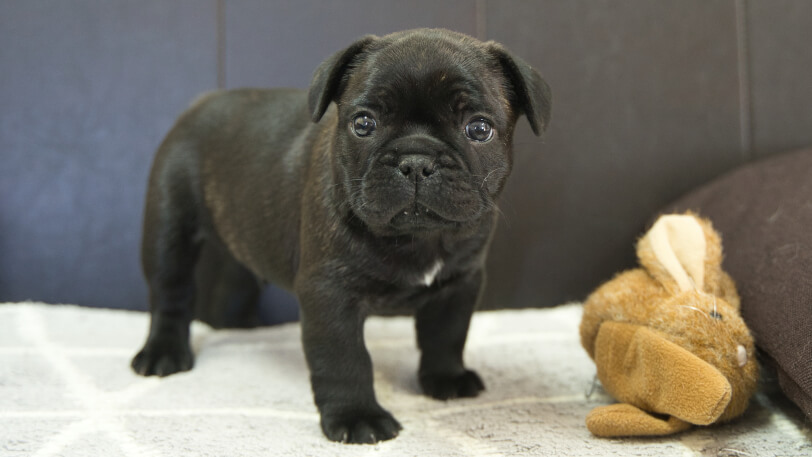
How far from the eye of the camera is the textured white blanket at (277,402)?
1.95 meters

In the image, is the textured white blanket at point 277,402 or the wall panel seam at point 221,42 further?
the wall panel seam at point 221,42

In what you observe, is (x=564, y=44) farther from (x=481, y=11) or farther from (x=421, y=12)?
(x=421, y=12)

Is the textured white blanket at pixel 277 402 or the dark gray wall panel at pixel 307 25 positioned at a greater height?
the dark gray wall panel at pixel 307 25

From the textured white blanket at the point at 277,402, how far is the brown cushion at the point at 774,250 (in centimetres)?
23

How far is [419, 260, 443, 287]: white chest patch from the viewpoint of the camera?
2.16 m

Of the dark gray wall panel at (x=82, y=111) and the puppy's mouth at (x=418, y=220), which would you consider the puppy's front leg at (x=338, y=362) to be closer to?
the puppy's mouth at (x=418, y=220)

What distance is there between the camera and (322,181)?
2.21 meters

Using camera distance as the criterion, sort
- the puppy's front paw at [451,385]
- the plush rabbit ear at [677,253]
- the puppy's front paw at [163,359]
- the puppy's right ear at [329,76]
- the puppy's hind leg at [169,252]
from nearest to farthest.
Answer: the puppy's right ear at [329,76] < the plush rabbit ear at [677,253] < the puppy's front paw at [451,385] < the puppy's front paw at [163,359] < the puppy's hind leg at [169,252]


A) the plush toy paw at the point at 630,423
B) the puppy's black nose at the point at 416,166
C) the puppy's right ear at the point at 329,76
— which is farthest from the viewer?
the puppy's right ear at the point at 329,76

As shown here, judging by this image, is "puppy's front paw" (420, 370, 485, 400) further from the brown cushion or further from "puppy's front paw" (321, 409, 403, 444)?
the brown cushion

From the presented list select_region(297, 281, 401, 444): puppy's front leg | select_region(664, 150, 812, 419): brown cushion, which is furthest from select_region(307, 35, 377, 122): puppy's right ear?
select_region(664, 150, 812, 419): brown cushion

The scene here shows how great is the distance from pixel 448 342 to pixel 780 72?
2309 millimetres

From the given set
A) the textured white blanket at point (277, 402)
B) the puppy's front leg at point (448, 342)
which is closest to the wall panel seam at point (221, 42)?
the textured white blanket at point (277, 402)

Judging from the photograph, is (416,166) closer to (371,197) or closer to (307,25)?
(371,197)
